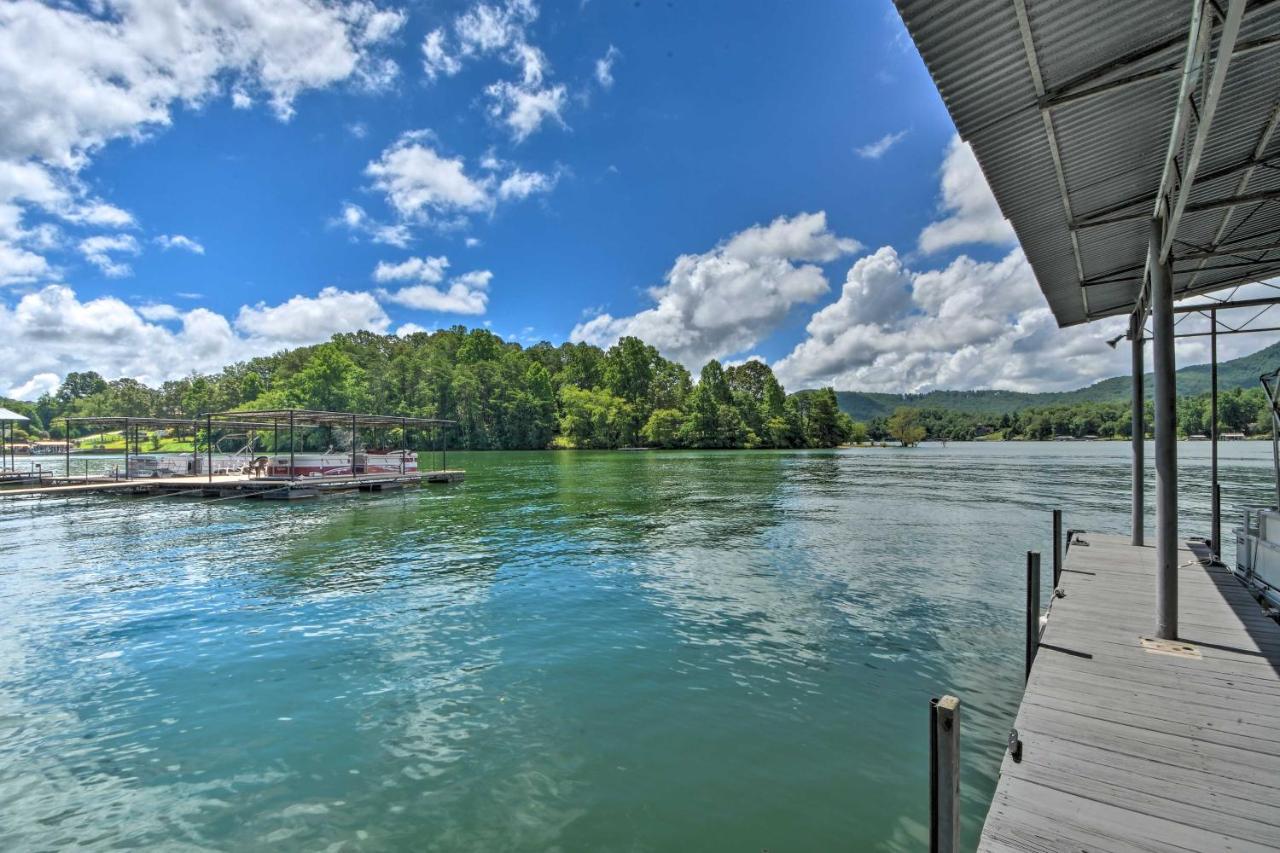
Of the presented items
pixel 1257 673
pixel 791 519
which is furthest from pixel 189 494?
pixel 1257 673

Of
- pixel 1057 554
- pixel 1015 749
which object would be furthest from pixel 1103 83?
pixel 1057 554

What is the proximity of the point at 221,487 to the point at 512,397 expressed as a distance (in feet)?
225

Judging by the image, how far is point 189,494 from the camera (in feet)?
91.2

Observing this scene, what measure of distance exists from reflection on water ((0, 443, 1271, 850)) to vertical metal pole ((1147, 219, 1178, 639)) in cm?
185

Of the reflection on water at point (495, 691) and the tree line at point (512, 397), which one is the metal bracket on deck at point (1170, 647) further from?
the tree line at point (512, 397)

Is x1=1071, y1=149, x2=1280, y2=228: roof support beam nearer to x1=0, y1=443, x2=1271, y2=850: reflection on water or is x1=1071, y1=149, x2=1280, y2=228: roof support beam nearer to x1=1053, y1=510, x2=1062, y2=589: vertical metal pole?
x1=1053, y1=510, x2=1062, y2=589: vertical metal pole

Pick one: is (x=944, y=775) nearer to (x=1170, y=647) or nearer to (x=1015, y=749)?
(x=1015, y=749)

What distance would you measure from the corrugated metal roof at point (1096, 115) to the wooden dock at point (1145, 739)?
407 centimetres

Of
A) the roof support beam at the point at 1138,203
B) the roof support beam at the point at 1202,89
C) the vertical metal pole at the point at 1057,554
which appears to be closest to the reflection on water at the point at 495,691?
the vertical metal pole at the point at 1057,554

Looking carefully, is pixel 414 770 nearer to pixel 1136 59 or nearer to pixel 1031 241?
pixel 1136 59

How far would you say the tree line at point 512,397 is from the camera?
305ft

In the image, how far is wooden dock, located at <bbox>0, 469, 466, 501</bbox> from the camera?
26.4m

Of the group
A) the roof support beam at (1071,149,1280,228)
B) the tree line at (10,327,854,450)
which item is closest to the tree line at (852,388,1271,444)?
the tree line at (10,327,854,450)

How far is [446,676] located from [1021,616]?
29.1 feet
